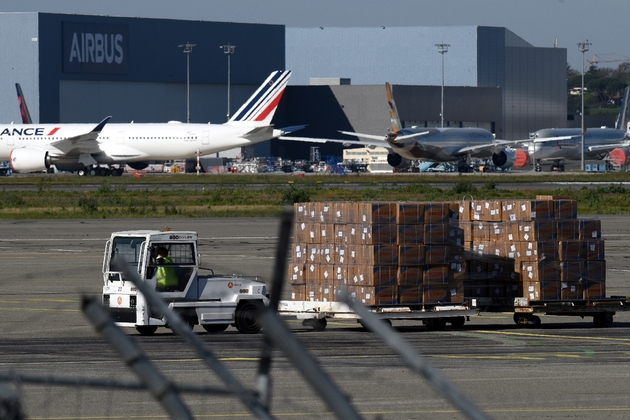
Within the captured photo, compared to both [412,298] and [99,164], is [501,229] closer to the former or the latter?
[412,298]

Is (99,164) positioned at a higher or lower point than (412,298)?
higher

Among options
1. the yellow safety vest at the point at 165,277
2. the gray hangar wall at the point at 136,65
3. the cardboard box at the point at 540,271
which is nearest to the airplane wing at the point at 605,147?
the gray hangar wall at the point at 136,65

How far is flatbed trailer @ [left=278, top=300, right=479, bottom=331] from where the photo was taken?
1609 cm

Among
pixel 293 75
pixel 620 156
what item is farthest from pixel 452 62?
pixel 620 156

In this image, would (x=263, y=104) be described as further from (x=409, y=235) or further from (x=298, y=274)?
(x=409, y=235)

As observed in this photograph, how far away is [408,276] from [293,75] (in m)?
109

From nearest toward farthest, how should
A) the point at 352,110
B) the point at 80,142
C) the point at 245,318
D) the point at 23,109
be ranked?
the point at 245,318
the point at 80,142
the point at 23,109
the point at 352,110

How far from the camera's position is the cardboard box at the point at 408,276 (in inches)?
645

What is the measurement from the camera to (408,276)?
16406 millimetres

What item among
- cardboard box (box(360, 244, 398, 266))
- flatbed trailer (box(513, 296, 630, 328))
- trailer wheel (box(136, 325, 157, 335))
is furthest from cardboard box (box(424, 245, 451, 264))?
trailer wheel (box(136, 325, 157, 335))

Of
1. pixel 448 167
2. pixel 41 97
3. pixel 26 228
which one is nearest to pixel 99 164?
pixel 41 97

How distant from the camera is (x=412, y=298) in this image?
1641 centimetres

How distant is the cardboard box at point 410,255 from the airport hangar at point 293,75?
81742mm

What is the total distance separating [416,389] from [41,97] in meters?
87.5
